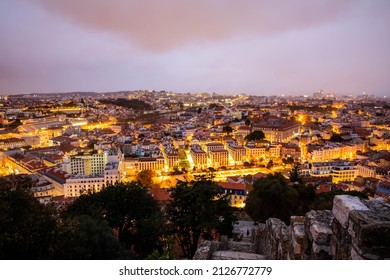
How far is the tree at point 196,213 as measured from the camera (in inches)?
166

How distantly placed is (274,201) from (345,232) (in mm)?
5034

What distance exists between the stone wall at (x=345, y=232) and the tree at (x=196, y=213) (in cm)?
236

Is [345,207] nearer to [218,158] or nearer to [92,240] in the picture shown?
[92,240]

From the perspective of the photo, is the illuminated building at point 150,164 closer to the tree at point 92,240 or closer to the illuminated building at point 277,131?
the illuminated building at point 277,131

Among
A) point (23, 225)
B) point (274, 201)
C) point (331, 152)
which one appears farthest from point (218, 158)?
point (23, 225)

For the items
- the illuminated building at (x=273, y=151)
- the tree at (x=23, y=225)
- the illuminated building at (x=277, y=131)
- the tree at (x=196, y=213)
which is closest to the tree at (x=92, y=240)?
the tree at (x=23, y=225)

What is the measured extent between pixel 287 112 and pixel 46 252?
47.0 meters

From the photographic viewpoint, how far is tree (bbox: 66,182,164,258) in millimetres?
4828

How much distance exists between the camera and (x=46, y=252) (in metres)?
2.43

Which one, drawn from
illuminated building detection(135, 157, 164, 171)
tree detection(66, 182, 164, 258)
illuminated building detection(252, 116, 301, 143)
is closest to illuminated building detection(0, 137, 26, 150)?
illuminated building detection(135, 157, 164, 171)

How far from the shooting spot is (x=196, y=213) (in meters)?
4.25
